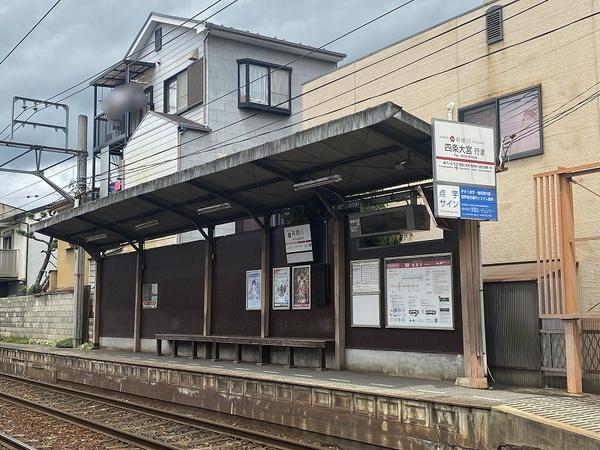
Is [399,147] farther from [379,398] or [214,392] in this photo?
[214,392]

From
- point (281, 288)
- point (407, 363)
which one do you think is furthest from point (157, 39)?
point (407, 363)

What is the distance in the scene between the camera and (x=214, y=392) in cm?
1308

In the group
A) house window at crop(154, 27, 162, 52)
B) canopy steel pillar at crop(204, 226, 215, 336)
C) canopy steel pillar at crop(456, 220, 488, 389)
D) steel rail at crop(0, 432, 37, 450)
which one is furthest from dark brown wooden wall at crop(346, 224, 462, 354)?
house window at crop(154, 27, 162, 52)

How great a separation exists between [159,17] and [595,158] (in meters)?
20.8

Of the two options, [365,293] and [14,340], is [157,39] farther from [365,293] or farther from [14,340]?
[365,293]

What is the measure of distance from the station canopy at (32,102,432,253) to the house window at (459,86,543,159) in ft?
14.3

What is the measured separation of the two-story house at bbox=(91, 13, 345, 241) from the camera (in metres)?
26.6

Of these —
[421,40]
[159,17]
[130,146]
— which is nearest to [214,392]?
[421,40]

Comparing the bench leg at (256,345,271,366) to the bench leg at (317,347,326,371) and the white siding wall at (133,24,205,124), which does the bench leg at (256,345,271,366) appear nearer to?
the bench leg at (317,347,326,371)

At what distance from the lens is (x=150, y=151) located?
90.3ft

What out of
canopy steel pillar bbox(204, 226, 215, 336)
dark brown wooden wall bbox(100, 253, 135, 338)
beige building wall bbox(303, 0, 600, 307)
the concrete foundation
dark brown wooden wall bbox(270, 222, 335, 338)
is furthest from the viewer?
dark brown wooden wall bbox(100, 253, 135, 338)

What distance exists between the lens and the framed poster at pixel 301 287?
48.5ft

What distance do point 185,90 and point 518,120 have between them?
15843mm

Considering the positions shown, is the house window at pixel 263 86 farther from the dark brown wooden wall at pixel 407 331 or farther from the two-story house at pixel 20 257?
the two-story house at pixel 20 257
